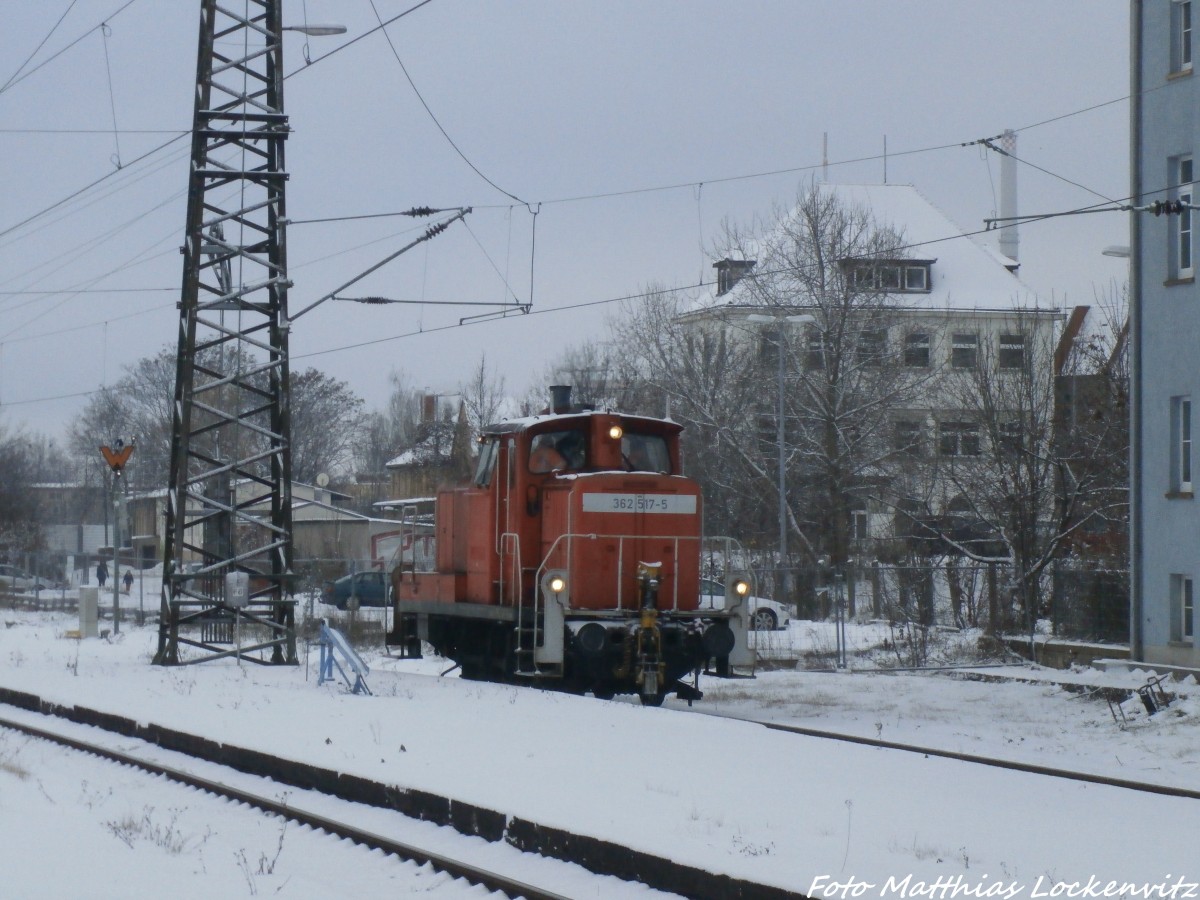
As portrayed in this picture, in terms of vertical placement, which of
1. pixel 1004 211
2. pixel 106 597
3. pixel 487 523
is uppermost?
pixel 1004 211

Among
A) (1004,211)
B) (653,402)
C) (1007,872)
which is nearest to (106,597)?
(653,402)

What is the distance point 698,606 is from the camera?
16859 mm

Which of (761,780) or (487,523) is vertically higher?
(487,523)

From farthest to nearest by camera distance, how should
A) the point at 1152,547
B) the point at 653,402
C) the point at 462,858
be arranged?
the point at 653,402 → the point at 1152,547 → the point at 462,858

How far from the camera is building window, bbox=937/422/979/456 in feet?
114

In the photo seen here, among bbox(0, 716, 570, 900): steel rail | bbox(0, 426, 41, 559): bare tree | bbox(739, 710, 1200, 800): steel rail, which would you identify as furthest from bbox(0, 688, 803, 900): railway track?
bbox(0, 426, 41, 559): bare tree

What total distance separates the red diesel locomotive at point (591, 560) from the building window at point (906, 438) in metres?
24.8

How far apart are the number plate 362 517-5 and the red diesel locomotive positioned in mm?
14

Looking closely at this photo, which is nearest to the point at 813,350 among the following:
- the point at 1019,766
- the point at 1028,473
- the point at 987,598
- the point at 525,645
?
the point at 1028,473

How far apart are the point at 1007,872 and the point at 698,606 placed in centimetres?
1000

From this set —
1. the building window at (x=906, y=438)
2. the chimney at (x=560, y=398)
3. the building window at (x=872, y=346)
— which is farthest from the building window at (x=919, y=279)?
the chimney at (x=560, y=398)

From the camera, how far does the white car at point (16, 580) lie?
5381cm

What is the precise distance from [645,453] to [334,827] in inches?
332

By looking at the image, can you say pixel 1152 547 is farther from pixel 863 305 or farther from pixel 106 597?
pixel 106 597
